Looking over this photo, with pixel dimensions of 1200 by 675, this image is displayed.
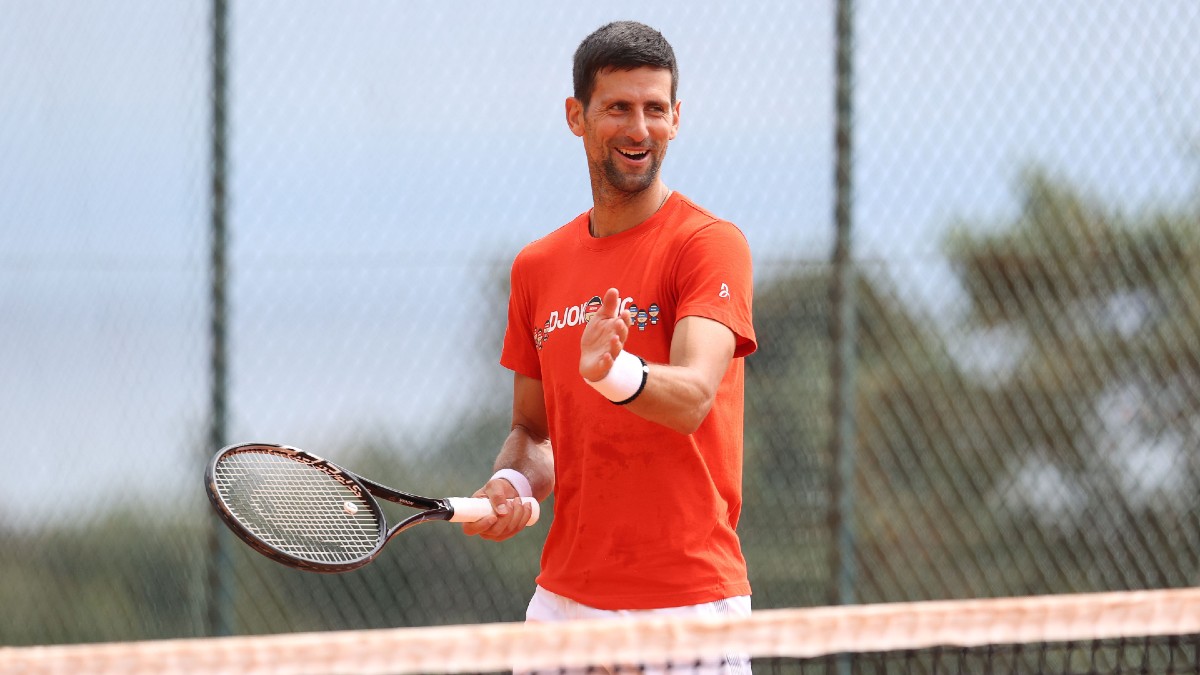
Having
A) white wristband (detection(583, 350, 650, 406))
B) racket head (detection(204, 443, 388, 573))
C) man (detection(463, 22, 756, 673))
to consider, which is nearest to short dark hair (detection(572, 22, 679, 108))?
man (detection(463, 22, 756, 673))

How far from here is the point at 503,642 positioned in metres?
2.04

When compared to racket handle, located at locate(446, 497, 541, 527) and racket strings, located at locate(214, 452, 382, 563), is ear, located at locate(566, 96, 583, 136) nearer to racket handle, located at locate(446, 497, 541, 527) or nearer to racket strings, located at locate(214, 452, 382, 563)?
racket handle, located at locate(446, 497, 541, 527)

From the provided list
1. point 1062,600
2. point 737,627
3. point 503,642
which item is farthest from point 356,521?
point 1062,600

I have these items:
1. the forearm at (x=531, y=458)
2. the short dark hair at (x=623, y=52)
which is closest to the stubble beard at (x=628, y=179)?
the short dark hair at (x=623, y=52)

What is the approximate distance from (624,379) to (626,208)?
461 mm

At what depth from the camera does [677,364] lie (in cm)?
227

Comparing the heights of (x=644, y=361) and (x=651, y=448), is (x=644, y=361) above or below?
above

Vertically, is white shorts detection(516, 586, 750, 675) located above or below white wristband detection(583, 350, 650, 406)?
below

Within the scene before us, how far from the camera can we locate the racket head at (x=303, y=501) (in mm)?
2635

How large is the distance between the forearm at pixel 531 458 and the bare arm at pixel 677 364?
0.54m

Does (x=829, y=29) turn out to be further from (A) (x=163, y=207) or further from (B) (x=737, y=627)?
(B) (x=737, y=627)

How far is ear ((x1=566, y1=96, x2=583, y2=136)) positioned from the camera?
2610 millimetres

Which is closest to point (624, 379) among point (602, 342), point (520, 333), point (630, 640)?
point (602, 342)

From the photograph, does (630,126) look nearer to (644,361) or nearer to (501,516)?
(644,361)
